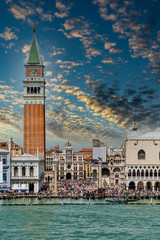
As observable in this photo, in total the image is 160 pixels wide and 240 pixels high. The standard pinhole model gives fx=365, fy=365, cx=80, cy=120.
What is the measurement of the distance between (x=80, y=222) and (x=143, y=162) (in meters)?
36.9

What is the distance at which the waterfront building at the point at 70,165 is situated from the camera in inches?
4498

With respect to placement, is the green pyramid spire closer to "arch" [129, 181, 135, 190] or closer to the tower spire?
the tower spire

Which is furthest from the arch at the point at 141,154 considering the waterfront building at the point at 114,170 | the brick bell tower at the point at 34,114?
the brick bell tower at the point at 34,114

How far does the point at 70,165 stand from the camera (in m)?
115

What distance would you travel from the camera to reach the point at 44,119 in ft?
335

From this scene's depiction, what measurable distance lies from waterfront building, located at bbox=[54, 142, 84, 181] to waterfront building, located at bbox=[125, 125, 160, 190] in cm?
3860

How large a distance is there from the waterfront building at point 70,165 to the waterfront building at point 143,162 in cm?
3860

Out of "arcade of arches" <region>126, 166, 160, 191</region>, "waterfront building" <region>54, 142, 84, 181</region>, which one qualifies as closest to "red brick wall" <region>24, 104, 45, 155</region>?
"waterfront building" <region>54, 142, 84, 181</region>

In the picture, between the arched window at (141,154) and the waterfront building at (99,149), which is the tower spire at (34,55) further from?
the arched window at (141,154)

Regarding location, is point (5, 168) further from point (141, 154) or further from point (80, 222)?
point (80, 222)

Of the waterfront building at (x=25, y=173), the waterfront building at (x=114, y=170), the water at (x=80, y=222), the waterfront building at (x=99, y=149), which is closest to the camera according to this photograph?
the water at (x=80, y=222)

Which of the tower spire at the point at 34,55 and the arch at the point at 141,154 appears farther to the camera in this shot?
the tower spire at the point at 34,55

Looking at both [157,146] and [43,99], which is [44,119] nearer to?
[43,99]

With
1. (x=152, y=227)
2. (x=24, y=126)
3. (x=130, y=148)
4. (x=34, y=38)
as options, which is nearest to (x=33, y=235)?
(x=152, y=227)
